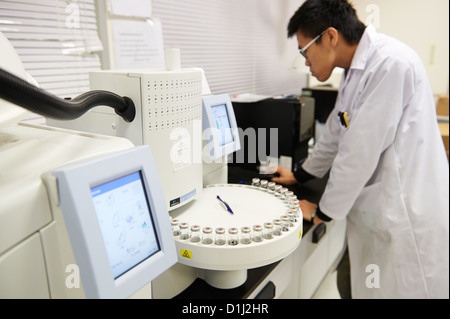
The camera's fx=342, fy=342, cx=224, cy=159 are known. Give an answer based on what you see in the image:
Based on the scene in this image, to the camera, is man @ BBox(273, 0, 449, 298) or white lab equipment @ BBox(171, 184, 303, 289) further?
man @ BBox(273, 0, 449, 298)

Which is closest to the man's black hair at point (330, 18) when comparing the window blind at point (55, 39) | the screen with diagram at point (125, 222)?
the window blind at point (55, 39)

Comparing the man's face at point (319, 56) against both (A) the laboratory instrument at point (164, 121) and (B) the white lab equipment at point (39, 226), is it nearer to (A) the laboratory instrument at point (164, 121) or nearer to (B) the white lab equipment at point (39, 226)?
(A) the laboratory instrument at point (164, 121)

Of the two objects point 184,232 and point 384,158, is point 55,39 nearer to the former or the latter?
point 184,232

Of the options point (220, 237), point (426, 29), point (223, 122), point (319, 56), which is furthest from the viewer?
point (426, 29)

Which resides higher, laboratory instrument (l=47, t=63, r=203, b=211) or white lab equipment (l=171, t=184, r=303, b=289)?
laboratory instrument (l=47, t=63, r=203, b=211)

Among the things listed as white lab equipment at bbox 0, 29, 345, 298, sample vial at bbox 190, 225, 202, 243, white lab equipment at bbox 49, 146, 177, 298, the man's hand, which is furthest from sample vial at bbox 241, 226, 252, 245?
the man's hand

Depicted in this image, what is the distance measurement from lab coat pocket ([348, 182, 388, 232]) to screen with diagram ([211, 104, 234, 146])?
0.70 m

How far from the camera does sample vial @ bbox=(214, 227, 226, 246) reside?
89 centimetres

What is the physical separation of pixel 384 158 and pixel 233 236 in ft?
2.98

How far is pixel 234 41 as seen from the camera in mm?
2303

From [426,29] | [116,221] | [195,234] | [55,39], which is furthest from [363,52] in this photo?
[426,29]

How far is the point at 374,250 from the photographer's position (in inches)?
63.5

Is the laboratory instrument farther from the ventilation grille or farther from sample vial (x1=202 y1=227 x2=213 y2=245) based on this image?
sample vial (x1=202 y1=227 x2=213 y2=245)

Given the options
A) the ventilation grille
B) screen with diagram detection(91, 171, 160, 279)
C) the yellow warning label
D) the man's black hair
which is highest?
the man's black hair
